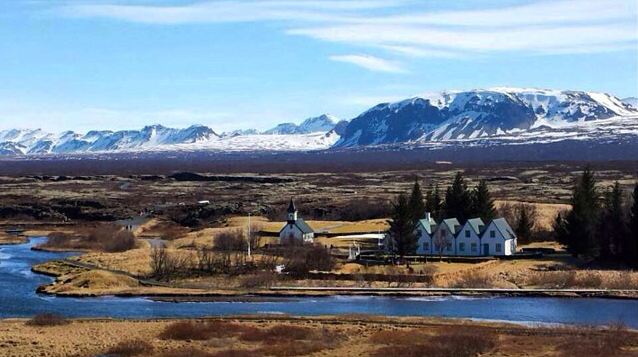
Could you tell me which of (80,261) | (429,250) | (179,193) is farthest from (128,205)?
(429,250)

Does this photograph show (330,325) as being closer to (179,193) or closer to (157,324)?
(157,324)

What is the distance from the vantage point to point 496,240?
80500 millimetres

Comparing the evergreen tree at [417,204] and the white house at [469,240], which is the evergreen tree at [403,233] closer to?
the white house at [469,240]

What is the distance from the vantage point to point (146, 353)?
44375mm

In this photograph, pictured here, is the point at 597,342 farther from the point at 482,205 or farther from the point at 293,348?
the point at 482,205

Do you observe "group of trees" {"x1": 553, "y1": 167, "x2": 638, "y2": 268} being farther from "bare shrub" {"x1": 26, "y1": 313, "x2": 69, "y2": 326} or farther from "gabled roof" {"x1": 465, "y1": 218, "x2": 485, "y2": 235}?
"bare shrub" {"x1": 26, "y1": 313, "x2": 69, "y2": 326}

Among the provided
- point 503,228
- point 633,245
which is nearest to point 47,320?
point 503,228

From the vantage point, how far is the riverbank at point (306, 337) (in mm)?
44812

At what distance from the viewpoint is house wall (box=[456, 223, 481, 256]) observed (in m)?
81.6

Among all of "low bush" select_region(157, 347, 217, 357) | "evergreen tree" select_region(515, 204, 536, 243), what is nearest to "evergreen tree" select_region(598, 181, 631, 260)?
"evergreen tree" select_region(515, 204, 536, 243)

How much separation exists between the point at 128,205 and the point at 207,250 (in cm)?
6739

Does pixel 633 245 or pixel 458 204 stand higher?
pixel 458 204

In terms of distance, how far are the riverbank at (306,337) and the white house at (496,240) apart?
2724 centimetres

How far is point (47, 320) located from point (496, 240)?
139 ft
